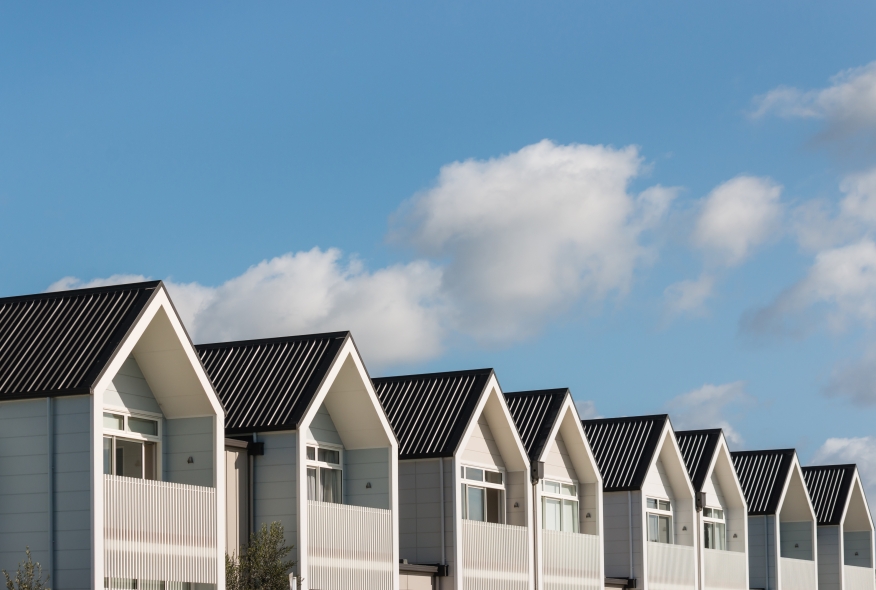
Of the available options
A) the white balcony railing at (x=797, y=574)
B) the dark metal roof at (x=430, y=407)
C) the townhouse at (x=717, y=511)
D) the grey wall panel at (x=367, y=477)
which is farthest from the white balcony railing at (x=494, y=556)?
the white balcony railing at (x=797, y=574)

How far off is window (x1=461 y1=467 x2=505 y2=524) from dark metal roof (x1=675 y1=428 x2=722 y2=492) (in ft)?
36.3

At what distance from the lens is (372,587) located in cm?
3175

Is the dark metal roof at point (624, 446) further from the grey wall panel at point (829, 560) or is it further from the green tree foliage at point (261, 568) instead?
the green tree foliage at point (261, 568)

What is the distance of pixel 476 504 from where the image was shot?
37.0 meters

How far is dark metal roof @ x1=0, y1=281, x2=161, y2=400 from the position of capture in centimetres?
2480

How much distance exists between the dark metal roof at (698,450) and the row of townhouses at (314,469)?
3.1 inches

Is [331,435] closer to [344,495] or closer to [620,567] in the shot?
[344,495]

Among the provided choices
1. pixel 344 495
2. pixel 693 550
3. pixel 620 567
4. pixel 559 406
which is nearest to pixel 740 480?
Result: pixel 693 550

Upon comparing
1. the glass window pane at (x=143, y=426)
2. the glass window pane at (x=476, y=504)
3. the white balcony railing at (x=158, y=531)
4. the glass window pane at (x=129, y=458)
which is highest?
the glass window pane at (x=143, y=426)

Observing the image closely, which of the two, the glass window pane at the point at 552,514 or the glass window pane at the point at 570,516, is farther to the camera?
the glass window pane at the point at 570,516

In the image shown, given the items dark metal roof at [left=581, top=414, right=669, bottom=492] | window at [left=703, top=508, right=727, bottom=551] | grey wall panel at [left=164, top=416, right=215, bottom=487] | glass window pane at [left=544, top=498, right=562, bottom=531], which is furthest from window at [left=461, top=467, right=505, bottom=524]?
window at [left=703, top=508, right=727, bottom=551]

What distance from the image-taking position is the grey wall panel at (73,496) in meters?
24.2

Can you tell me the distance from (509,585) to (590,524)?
5.76 m

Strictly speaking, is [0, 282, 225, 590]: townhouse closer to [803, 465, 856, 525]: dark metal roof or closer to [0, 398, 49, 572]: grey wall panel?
[0, 398, 49, 572]: grey wall panel
